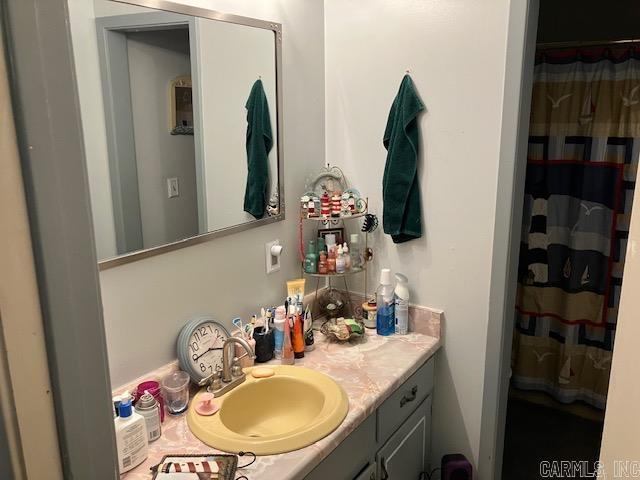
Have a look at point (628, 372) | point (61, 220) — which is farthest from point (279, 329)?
point (61, 220)

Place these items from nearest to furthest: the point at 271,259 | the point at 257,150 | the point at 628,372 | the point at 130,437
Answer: the point at 628,372 → the point at 130,437 → the point at 257,150 → the point at 271,259

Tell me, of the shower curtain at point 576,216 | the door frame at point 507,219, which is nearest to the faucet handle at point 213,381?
the door frame at point 507,219

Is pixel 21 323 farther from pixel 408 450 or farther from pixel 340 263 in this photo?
pixel 408 450

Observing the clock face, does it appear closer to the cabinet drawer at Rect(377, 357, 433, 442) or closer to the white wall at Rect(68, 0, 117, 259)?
the white wall at Rect(68, 0, 117, 259)

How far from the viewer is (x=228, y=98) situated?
168cm

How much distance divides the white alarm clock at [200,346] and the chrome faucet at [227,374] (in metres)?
0.03

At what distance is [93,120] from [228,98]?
0.49 metres

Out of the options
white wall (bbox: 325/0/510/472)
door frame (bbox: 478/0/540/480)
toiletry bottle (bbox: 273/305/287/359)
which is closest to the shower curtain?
door frame (bbox: 478/0/540/480)

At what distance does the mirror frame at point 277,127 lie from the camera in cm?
139

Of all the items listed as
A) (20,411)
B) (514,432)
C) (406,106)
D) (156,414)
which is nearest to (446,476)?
(514,432)

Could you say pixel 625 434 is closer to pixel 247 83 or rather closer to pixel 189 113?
pixel 189 113

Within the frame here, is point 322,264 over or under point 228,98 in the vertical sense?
under

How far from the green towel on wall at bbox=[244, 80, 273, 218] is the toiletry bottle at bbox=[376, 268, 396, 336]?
52 cm

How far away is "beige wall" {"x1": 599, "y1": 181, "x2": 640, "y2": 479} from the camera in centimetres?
68
